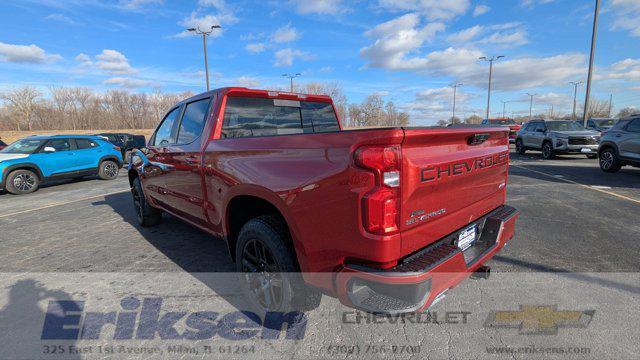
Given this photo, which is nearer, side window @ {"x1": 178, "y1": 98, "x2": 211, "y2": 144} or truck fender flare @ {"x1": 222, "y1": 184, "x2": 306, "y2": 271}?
truck fender flare @ {"x1": 222, "y1": 184, "x2": 306, "y2": 271}

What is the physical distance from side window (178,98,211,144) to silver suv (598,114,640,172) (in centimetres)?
1087

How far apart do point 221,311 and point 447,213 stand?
2054 mm

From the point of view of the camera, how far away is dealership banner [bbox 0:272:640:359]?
2.32 metres

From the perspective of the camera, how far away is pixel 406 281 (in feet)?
5.89

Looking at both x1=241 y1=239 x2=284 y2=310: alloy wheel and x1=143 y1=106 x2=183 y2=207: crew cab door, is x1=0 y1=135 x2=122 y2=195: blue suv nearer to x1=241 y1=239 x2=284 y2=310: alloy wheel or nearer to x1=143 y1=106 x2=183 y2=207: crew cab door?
x1=143 y1=106 x2=183 y2=207: crew cab door

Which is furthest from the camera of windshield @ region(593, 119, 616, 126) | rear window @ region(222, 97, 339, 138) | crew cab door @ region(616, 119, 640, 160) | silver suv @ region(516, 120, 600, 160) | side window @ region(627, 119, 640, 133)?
windshield @ region(593, 119, 616, 126)

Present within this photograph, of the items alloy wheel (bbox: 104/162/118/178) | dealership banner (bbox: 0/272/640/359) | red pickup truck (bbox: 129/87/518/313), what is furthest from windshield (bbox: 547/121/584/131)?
alloy wheel (bbox: 104/162/118/178)

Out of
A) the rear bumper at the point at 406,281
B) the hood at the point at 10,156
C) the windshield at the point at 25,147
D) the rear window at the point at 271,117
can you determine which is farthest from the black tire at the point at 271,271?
the windshield at the point at 25,147

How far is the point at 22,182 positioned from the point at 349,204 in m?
11.7

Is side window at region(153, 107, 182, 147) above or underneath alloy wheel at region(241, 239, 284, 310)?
above

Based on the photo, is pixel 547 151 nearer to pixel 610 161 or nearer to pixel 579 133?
pixel 579 133

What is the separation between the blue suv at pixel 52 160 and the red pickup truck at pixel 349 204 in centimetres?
936

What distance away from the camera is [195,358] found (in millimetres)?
2291

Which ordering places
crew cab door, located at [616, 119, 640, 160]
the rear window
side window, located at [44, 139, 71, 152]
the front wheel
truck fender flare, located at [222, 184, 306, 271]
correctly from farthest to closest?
1. the front wheel
2. side window, located at [44, 139, 71, 152]
3. crew cab door, located at [616, 119, 640, 160]
4. the rear window
5. truck fender flare, located at [222, 184, 306, 271]
